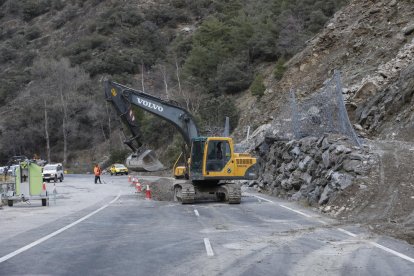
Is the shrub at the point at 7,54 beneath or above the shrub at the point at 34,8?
beneath

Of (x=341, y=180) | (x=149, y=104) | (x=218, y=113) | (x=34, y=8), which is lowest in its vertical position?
(x=341, y=180)

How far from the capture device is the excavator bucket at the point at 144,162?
2180 centimetres

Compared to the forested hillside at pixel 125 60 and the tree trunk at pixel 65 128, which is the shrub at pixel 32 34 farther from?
the tree trunk at pixel 65 128

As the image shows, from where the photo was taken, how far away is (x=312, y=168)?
22.1m

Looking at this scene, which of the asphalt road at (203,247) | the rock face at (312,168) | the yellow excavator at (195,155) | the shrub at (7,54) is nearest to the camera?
the asphalt road at (203,247)

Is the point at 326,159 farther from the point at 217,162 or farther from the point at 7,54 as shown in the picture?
the point at 7,54

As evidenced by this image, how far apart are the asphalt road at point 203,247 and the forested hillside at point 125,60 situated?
29119 millimetres

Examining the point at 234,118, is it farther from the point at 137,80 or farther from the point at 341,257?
the point at 341,257

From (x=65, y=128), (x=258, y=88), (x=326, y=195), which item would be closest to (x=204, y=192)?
(x=326, y=195)

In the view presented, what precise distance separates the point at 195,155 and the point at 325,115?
6.36 metres

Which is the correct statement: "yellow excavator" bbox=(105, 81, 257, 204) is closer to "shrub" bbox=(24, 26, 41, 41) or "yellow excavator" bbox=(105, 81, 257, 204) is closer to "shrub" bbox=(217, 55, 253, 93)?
"shrub" bbox=(217, 55, 253, 93)

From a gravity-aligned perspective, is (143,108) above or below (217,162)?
above

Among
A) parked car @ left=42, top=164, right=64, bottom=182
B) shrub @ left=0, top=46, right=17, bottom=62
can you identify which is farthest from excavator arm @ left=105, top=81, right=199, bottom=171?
shrub @ left=0, top=46, right=17, bottom=62

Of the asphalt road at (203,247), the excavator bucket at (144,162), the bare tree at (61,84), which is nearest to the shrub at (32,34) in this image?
the bare tree at (61,84)
